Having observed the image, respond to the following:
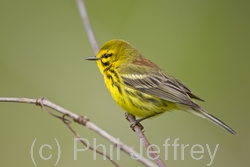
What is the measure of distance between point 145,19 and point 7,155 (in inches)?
126

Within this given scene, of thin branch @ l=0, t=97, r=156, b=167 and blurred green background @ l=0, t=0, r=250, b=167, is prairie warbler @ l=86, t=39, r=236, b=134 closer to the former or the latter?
blurred green background @ l=0, t=0, r=250, b=167

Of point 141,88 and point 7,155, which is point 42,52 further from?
point 141,88

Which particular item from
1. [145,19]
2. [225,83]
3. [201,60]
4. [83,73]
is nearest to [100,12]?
[145,19]

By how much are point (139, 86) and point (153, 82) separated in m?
0.18

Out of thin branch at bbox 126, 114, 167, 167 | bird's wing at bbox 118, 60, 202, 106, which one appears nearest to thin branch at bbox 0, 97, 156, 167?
thin branch at bbox 126, 114, 167, 167

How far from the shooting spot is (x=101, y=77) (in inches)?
226

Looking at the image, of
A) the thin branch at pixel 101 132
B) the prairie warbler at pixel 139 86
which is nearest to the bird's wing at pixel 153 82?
the prairie warbler at pixel 139 86

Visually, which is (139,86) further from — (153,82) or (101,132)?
(101,132)

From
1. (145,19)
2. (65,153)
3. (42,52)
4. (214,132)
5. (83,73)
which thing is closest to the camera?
(65,153)

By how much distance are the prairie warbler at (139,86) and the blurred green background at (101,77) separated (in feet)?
2.78

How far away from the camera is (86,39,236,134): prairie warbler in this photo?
160 inches

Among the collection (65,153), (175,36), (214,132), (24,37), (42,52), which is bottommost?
(214,132)

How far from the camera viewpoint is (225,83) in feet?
20.5

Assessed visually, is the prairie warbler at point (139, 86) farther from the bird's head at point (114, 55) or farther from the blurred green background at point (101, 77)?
the blurred green background at point (101, 77)
